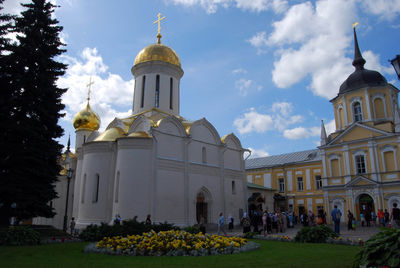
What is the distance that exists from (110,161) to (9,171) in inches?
247

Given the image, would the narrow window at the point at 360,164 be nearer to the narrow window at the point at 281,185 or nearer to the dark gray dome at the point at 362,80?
the dark gray dome at the point at 362,80


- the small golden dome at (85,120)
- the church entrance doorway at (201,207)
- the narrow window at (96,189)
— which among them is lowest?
the church entrance doorway at (201,207)

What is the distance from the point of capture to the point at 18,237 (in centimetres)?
1185

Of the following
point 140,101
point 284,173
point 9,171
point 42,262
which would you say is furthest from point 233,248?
point 284,173

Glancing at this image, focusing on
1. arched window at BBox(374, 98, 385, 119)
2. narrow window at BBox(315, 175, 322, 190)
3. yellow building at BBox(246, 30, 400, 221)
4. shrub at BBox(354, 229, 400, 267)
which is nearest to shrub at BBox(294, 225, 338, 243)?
shrub at BBox(354, 229, 400, 267)

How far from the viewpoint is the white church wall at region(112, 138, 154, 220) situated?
1758 cm

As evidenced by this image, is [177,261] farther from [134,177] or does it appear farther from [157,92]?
[157,92]

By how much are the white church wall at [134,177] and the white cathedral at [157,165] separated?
0.05m

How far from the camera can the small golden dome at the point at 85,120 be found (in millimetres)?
28062

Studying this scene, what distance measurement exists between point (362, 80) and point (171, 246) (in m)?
25.9

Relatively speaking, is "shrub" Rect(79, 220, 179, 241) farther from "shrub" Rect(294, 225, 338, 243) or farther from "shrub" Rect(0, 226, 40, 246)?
"shrub" Rect(294, 225, 338, 243)

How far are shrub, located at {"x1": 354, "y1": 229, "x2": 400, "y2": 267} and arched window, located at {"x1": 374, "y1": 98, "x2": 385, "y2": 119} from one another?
25235 mm

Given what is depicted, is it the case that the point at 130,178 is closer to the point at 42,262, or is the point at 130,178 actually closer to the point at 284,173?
the point at 42,262

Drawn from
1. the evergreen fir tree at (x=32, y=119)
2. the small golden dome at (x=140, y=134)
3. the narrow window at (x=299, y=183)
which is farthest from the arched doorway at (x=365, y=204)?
the evergreen fir tree at (x=32, y=119)
